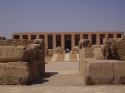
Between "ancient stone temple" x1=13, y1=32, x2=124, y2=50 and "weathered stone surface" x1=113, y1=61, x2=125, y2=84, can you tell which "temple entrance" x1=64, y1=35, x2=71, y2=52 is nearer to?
"ancient stone temple" x1=13, y1=32, x2=124, y2=50

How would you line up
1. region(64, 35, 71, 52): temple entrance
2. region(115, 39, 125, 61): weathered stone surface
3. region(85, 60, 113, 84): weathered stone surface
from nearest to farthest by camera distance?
region(85, 60, 113, 84): weathered stone surface < region(115, 39, 125, 61): weathered stone surface < region(64, 35, 71, 52): temple entrance

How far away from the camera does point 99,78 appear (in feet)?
29.4

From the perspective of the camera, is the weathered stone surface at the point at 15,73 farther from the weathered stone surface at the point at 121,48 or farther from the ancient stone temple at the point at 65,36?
the ancient stone temple at the point at 65,36

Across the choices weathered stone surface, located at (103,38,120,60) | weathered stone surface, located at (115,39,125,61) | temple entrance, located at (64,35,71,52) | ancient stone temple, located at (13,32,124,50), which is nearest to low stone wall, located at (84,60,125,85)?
weathered stone surface, located at (103,38,120,60)

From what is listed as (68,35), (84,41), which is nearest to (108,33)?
(68,35)

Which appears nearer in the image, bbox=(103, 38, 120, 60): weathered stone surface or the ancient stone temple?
bbox=(103, 38, 120, 60): weathered stone surface

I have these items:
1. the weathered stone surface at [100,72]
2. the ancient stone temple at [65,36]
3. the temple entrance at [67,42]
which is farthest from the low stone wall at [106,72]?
the temple entrance at [67,42]

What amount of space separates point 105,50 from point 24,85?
10.2ft

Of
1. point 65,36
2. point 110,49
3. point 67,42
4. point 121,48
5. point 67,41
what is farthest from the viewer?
point 67,42

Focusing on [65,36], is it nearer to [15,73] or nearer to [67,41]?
[67,41]

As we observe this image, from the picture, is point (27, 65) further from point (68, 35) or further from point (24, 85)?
point (68, 35)

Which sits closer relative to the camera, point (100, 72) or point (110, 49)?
point (100, 72)

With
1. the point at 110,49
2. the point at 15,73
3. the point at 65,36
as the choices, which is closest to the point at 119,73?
the point at 110,49

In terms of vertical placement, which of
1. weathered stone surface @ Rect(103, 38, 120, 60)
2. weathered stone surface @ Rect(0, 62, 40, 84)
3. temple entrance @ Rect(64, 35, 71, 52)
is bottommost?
weathered stone surface @ Rect(0, 62, 40, 84)
